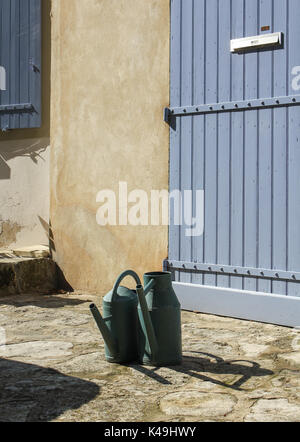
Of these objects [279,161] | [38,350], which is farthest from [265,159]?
[38,350]

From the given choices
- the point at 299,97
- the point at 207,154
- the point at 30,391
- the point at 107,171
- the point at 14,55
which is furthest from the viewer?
the point at 14,55

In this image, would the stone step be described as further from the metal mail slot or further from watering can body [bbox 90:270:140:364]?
the metal mail slot

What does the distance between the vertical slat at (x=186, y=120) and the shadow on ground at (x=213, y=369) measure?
1.61 metres

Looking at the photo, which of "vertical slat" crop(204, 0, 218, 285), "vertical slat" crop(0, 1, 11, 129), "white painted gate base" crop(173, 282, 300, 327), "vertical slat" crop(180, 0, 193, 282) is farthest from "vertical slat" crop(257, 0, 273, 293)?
"vertical slat" crop(0, 1, 11, 129)

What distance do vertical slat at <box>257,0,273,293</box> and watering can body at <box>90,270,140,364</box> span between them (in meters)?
1.53

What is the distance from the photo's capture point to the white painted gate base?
475 cm

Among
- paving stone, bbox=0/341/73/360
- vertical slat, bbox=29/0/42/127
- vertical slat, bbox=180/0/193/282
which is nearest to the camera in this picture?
paving stone, bbox=0/341/73/360

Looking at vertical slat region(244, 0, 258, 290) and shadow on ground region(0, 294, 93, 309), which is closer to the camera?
vertical slat region(244, 0, 258, 290)

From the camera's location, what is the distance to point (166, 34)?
5.57 meters

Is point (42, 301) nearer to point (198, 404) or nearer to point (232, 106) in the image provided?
point (232, 106)
